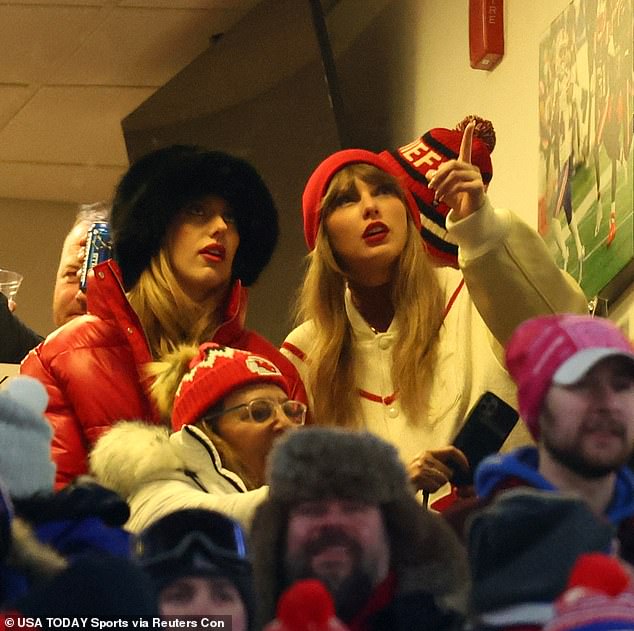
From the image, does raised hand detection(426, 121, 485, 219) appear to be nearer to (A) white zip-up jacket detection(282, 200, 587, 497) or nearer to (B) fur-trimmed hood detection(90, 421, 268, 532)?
(A) white zip-up jacket detection(282, 200, 587, 497)

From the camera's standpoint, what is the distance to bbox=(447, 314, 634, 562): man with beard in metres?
Answer: 1.23

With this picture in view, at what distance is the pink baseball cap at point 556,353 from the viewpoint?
4.10 ft

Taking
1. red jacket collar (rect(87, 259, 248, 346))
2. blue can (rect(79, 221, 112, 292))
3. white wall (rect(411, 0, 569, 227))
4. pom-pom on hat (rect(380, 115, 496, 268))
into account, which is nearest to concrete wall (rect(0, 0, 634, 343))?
white wall (rect(411, 0, 569, 227))

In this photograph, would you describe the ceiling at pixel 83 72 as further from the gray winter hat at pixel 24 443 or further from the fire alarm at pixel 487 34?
the gray winter hat at pixel 24 443

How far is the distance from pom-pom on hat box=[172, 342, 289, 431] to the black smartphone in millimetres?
285

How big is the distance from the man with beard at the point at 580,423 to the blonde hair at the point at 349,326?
0.73 m

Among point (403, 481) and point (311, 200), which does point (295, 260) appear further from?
point (403, 481)

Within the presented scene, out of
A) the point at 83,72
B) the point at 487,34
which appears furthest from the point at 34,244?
the point at 487,34

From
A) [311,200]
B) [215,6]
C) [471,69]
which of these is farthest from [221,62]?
[311,200]

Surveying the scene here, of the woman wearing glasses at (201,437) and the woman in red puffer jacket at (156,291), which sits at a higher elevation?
the woman in red puffer jacket at (156,291)

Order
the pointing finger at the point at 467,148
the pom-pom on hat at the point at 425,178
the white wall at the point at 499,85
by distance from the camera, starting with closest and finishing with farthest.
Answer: the pointing finger at the point at 467,148, the pom-pom on hat at the point at 425,178, the white wall at the point at 499,85

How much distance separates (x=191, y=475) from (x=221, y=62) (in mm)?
2166

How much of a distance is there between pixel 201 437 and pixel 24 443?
0.51 meters

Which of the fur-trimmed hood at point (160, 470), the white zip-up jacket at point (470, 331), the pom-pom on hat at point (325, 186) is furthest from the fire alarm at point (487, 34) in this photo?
the fur-trimmed hood at point (160, 470)
